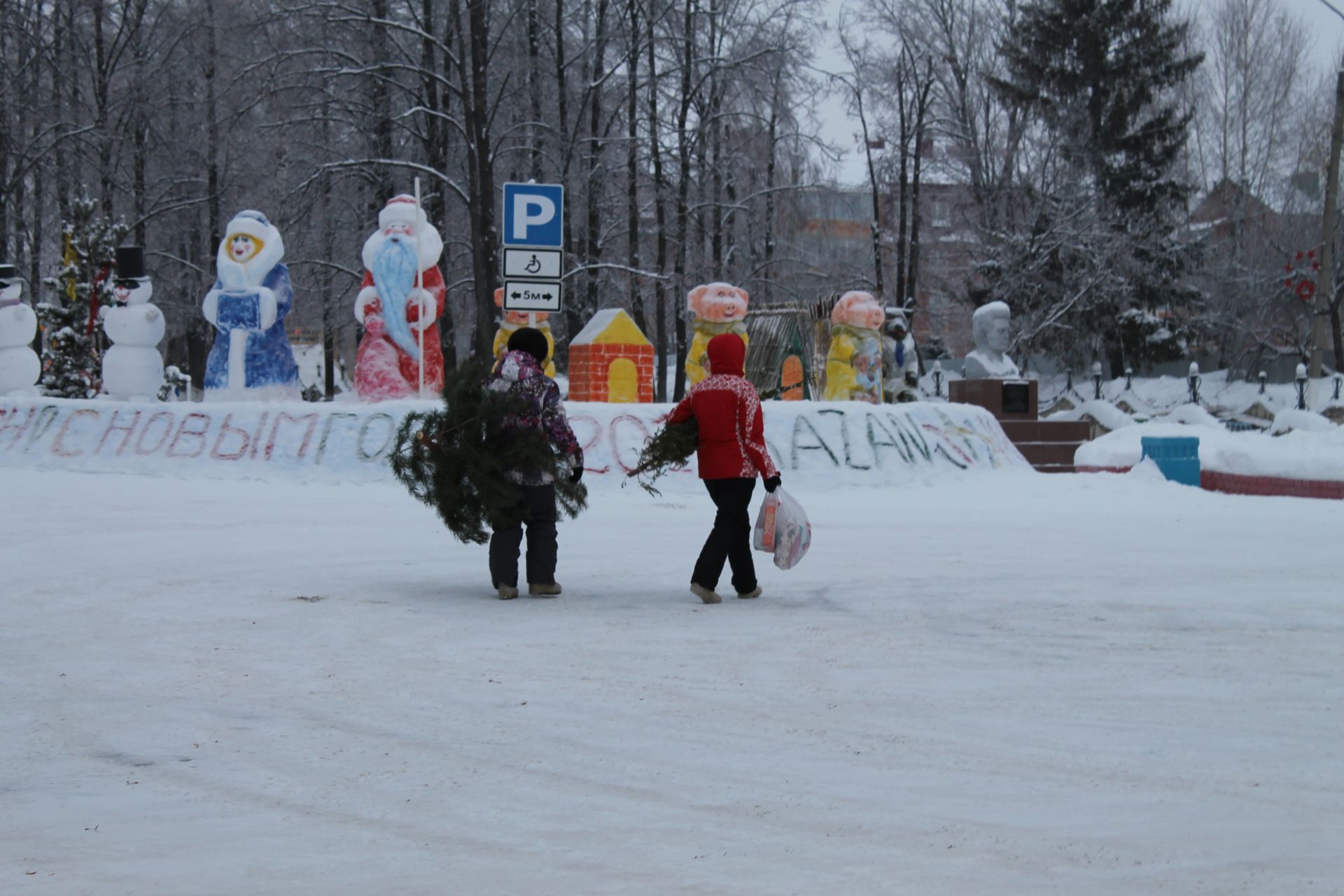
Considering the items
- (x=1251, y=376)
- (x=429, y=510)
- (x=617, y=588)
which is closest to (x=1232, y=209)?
(x=1251, y=376)

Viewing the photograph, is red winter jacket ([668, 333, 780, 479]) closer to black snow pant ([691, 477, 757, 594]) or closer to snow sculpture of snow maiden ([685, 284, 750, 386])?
black snow pant ([691, 477, 757, 594])

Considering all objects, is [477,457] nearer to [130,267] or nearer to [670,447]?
[670,447]

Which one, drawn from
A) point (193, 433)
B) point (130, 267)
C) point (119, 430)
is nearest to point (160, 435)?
point (193, 433)

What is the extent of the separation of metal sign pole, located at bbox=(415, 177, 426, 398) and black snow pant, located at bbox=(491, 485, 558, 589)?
858 cm

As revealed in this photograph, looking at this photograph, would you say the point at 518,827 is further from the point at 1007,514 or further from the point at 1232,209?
the point at 1232,209

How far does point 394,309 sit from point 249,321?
6.13ft

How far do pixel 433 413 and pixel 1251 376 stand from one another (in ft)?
124

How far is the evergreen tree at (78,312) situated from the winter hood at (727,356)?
22.1 m

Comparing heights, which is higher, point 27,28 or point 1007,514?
point 27,28

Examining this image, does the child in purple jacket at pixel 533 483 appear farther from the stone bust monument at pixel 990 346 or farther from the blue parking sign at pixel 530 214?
the stone bust monument at pixel 990 346

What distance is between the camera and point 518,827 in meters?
4.16

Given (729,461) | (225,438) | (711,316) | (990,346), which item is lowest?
(225,438)

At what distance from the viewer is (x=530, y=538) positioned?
8930 millimetres

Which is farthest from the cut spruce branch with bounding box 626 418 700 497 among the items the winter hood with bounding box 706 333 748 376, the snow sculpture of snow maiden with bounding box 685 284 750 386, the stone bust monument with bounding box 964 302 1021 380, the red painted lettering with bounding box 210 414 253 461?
the stone bust monument with bounding box 964 302 1021 380
